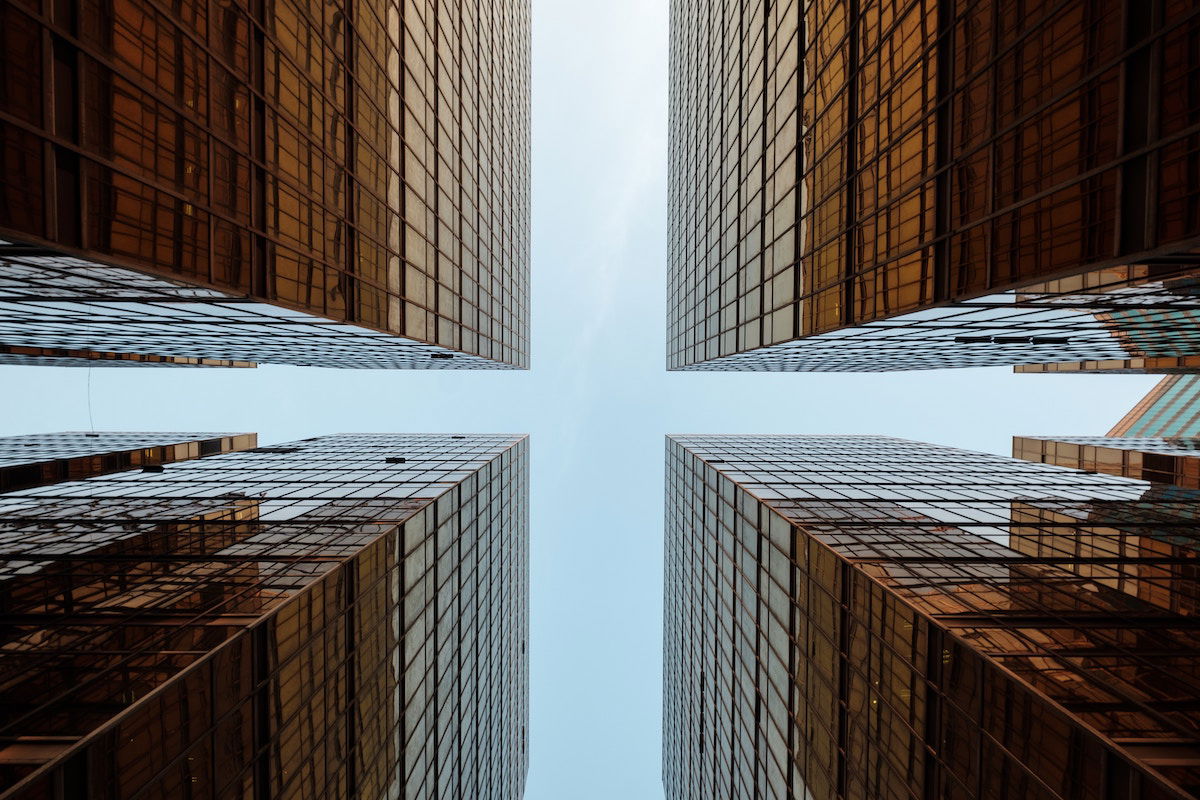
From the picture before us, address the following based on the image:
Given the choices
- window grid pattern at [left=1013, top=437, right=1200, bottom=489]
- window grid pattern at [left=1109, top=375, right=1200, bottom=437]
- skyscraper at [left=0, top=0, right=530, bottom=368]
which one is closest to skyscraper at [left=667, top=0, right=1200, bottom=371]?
window grid pattern at [left=1013, top=437, right=1200, bottom=489]

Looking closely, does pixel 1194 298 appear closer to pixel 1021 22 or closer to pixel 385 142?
pixel 1021 22

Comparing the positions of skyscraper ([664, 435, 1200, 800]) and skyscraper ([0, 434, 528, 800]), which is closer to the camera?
skyscraper ([0, 434, 528, 800])

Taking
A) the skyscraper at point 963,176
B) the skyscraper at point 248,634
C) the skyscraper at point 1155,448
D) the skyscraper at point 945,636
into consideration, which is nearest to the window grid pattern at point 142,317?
the skyscraper at point 248,634

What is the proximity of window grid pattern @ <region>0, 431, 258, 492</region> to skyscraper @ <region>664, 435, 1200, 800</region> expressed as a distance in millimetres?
33081

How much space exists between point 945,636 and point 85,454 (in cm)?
4893

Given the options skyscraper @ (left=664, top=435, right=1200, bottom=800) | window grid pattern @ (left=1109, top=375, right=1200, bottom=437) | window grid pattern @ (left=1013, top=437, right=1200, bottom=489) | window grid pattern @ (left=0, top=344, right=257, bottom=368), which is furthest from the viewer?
window grid pattern @ (left=1109, top=375, right=1200, bottom=437)

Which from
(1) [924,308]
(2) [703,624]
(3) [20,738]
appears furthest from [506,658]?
(1) [924,308]

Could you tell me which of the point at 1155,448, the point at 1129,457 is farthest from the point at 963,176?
the point at 1155,448

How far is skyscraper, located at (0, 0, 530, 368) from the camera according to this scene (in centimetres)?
887

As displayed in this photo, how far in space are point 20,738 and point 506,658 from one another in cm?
3379

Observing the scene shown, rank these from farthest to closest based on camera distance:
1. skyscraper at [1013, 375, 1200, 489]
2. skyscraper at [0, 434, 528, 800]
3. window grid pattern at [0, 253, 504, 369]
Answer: skyscraper at [1013, 375, 1200, 489], window grid pattern at [0, 253, 504, 369], skyscraper at [0, 434, 528, 800]

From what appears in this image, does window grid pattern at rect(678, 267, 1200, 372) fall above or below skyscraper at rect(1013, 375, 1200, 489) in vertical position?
above

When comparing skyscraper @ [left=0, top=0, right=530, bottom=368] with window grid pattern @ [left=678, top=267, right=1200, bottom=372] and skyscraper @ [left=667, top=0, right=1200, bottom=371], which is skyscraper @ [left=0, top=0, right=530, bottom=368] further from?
window grid pattern @ [left=678, top=267, right=1200, bottom=372]

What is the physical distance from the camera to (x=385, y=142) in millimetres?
20203
